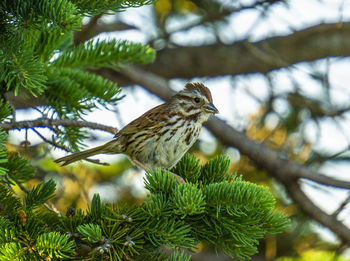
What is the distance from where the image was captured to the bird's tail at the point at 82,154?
4.34m

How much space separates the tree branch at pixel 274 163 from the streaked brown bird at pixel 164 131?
1235 mm

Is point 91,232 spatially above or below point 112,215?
below

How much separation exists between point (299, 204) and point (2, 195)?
396 cm

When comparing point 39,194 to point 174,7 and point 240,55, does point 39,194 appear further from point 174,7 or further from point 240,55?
point 240,55

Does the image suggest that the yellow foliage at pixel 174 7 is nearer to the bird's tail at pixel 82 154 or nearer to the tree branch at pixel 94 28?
the tree branch at pixel 94 28

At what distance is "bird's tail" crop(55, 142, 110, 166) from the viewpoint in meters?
4.34

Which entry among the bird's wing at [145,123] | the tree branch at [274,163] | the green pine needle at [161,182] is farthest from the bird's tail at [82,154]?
the tree branch at [274,163]

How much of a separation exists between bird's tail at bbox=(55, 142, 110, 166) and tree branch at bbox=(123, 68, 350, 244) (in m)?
1.72

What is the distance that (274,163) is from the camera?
5918 millimetres

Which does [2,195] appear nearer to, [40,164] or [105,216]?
[105,216]

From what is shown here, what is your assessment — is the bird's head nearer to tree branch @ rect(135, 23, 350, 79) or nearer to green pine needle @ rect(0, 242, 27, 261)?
tree branch @ rect(135, 23, 350, 79)

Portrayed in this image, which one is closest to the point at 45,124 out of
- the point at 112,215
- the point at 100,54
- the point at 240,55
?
the point at 100,54

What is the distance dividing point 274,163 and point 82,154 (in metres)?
2.54

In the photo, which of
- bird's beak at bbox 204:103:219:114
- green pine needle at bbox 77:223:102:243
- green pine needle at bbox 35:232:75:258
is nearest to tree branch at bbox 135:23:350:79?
bird's beak at bbox 204:103:219:114
